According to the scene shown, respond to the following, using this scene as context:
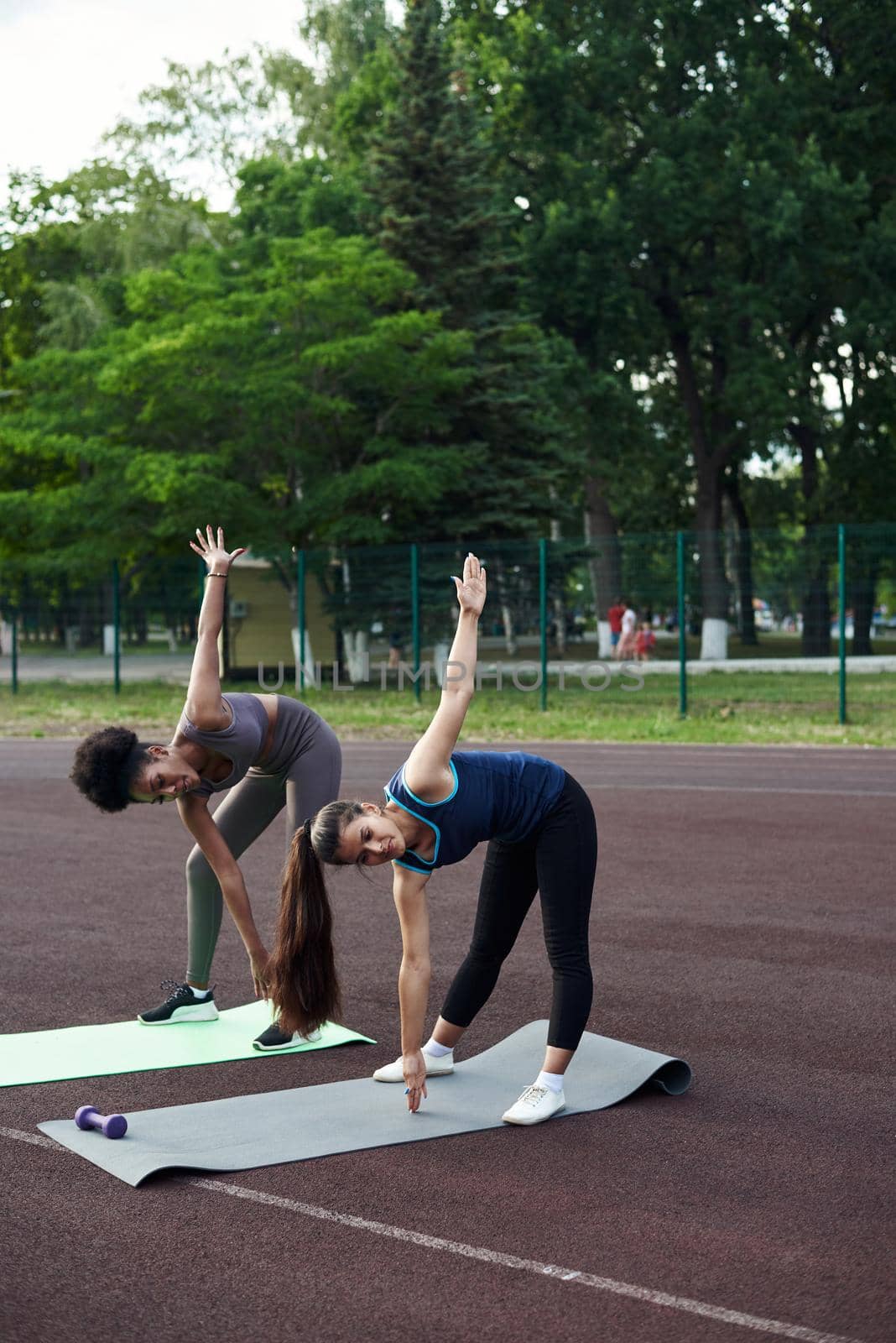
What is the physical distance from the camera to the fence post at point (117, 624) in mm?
26609

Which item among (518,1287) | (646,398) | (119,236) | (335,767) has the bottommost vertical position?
(518,1287)

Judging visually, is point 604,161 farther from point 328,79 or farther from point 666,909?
point 666,909

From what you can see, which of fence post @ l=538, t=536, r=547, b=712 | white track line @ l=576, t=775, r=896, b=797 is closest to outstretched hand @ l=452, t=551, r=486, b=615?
white track line @ l=576, t=775, r=896, b=797

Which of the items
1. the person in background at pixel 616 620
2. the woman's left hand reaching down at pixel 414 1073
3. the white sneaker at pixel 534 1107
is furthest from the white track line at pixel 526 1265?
the person in background at pixel 616 620

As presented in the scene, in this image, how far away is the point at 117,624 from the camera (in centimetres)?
2656

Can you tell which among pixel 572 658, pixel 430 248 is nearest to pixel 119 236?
pixel 430 248

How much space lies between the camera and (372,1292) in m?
3.85

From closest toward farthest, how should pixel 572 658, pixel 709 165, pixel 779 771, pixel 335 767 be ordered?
pixel 335 767
pixel 779 771
pixel 572 658
pixel 709 165

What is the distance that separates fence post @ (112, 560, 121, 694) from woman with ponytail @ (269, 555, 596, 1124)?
21750 mm

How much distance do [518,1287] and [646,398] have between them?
42864 mm

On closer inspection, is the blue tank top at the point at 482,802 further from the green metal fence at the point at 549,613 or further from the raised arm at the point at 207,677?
the green metal fence at the point at 549,613

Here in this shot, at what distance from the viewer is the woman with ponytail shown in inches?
193

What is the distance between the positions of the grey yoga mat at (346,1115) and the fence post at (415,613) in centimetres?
1821

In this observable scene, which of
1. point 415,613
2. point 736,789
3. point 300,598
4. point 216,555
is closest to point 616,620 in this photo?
point 415,613
